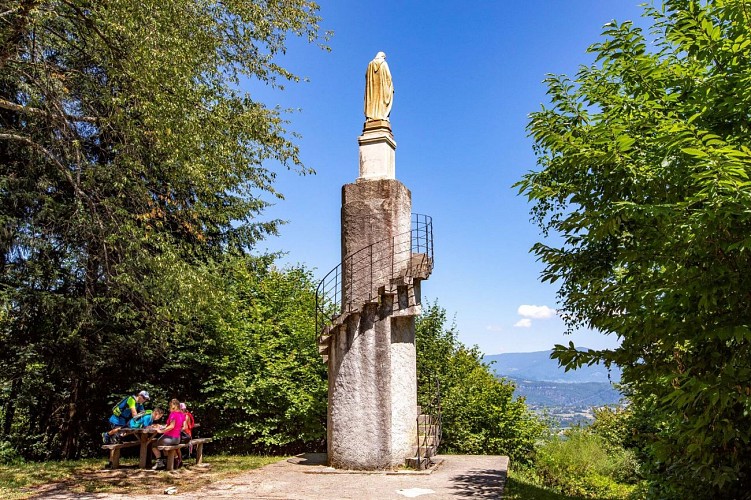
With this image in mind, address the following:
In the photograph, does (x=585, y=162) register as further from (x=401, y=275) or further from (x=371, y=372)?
(x=371, y=372)

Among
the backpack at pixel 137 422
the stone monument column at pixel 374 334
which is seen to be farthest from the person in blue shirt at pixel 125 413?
the stone monument column at pixel 374 334

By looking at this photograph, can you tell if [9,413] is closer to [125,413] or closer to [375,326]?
[125,413]

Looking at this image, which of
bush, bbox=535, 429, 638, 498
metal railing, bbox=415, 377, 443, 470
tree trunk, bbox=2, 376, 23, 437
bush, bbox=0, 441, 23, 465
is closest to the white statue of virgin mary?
metal railing, bbox=415, 377, 443, 470

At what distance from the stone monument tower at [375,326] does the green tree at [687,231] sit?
12.8 ft

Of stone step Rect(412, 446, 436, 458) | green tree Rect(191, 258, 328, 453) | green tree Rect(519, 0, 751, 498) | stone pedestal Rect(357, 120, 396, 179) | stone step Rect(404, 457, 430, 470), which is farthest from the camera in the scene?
green tree Rect(191, 258, 328, 453)

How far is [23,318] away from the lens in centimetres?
1377

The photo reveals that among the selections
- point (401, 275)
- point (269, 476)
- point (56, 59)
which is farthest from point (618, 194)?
point (56, 59)

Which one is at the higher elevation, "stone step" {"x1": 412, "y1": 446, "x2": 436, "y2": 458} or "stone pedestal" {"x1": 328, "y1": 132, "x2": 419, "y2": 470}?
"stone pedestal" {"x1": 328, "y1": 132, "x2": 419, "y2": 470}

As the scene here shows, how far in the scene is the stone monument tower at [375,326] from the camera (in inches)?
420

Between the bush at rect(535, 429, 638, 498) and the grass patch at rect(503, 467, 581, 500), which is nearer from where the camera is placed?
the grass patch at rect(503, 467, 581, 500)

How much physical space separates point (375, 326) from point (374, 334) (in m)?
0.15

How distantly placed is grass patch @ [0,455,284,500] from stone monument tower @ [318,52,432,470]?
2541mm

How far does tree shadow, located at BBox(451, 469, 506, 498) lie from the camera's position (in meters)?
8.57

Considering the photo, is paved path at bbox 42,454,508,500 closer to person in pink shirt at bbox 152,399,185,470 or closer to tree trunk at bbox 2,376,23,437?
person in pink shirt at bbox 152,399,185,470
